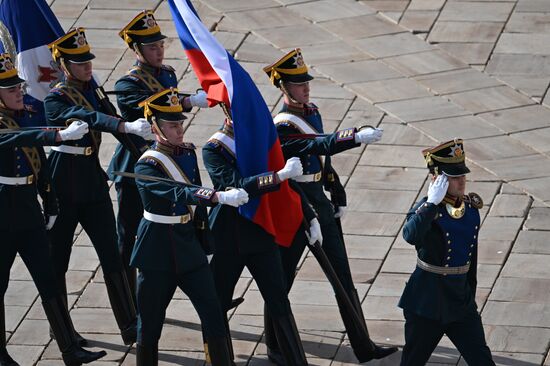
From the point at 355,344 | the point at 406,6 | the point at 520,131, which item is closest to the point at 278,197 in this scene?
the point at 355,344

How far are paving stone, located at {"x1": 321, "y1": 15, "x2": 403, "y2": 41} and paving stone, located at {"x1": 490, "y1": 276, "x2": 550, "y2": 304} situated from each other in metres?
4.94

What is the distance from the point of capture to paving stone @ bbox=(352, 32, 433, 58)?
1578 centimetres

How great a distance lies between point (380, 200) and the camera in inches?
520

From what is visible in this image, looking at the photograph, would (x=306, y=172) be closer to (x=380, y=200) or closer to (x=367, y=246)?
(x=367, y=246)

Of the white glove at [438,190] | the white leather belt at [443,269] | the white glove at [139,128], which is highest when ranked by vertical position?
the white glove at [438,190]

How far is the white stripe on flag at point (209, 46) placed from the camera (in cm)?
1057

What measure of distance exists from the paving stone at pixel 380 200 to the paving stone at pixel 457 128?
40.3 inches

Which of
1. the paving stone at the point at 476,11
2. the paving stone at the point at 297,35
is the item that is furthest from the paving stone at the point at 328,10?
the paving stone at the point at 476,11

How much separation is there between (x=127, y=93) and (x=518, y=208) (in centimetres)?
352

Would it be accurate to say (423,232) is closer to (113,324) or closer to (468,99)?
(113,324)

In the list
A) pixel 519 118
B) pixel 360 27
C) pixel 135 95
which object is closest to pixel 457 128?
pixel 519 118

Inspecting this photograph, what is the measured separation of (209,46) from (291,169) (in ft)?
4.11

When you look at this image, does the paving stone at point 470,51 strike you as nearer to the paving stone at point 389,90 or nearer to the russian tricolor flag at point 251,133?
the paving stone at point 389,90

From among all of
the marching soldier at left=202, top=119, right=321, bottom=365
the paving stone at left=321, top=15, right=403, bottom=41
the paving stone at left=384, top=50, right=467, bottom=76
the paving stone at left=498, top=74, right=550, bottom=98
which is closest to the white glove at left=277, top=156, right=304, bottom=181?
the marching soldier at left=202, top=119, right=321, bottom=365
